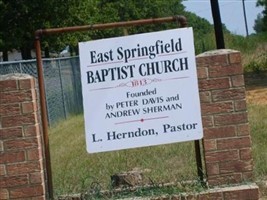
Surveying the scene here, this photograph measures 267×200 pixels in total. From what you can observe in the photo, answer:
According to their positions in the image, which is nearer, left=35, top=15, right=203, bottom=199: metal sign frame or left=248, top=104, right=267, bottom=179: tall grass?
left=35, top=15, right=203, bottom=199: metal sign frame

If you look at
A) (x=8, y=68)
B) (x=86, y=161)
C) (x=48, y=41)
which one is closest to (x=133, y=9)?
(x=48, y=41)

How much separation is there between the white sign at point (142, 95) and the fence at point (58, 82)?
796cm

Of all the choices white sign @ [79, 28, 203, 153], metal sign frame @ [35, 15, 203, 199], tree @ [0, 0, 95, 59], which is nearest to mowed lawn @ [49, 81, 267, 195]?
metal sign frame @ [35, 15, 203, 199]

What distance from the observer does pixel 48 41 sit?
2272cm

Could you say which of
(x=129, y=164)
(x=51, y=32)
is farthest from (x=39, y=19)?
(x=51, y=32)

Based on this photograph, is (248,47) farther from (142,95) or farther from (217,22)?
(142,95)

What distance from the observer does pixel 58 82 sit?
15797mm

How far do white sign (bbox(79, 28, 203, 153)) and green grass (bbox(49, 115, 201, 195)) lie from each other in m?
0.63

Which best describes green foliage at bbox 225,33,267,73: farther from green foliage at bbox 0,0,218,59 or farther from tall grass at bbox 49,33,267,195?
tall grass at bbox 49,33,267,195

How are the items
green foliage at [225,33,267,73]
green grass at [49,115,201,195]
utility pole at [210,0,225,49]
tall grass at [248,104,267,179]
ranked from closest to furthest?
green grass at [49,115,201,195]
tall grass at [248,104,267,179]
utility pole at [210,0,225,49]
green foliage at [225,33,267,73]

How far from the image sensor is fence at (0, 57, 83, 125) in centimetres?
1363

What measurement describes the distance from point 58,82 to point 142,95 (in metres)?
10.5

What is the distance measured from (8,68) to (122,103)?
848 centimetres

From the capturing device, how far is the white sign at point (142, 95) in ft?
18.1
